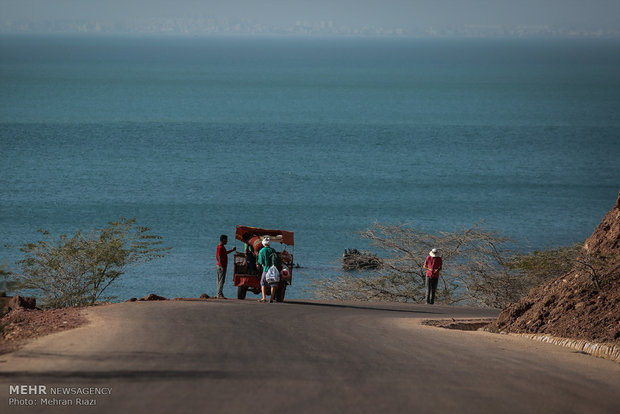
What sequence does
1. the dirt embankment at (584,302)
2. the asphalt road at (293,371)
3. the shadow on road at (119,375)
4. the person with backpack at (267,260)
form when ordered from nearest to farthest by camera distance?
the asphalt road at (293,371) → the shadow on road at (119,375) → the dirt embankment at (584,302) → the person with backpack at (267,260)

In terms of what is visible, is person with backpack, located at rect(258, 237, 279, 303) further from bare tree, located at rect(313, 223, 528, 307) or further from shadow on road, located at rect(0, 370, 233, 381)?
bare tree, located at rect(313, 223, 528, 307)

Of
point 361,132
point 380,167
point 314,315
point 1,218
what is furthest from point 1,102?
point 314,315

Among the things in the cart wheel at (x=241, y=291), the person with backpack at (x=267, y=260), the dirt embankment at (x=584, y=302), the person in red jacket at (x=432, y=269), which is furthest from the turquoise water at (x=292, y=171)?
the dirt embankment at (x=584, y=302)

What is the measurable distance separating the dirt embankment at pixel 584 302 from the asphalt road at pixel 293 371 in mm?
764

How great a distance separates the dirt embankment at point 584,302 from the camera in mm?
14070

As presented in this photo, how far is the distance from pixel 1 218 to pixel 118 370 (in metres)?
50.4

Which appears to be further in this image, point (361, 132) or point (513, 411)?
point (361, 132)

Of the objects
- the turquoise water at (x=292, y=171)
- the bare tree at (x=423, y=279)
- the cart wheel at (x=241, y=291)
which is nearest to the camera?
the cart wheel at (x=241, y=291)

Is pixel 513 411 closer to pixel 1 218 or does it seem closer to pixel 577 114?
pixel 1 218

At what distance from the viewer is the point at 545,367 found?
11.8 m

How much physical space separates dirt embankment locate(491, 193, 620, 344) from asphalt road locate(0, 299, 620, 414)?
0.76m

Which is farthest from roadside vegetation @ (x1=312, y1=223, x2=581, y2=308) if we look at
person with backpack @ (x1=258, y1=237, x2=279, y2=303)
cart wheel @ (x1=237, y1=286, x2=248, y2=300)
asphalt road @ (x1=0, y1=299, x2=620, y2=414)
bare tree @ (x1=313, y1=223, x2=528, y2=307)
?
asphalt road @ (x1=0, y1=299, x2=620, y2=414)

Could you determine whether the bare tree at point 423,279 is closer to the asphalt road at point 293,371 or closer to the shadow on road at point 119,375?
the asphalt road at point 293,371

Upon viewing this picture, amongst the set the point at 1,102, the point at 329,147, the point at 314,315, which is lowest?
the point at 314,315
